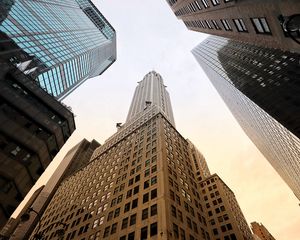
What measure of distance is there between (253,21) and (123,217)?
115 feet

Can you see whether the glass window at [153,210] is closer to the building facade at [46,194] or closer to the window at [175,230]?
the window at [175,230]

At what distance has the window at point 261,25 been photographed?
1958 cm

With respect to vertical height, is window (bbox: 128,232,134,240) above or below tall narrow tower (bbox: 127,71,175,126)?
above

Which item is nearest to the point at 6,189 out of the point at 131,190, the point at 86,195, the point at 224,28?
the point at 131,190

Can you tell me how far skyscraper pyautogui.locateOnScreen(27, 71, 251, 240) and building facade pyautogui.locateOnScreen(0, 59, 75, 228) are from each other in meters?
7.58

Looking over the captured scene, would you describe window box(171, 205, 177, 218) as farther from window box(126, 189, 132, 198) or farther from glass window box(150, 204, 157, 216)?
window box(126, 189, 132, 198)

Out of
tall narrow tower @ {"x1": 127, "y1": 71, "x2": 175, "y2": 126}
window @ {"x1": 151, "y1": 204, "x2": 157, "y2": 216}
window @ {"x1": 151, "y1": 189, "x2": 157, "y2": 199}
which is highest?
window @ {"x1": 151, "y1": 204, "x2": 157, "y2": 216}

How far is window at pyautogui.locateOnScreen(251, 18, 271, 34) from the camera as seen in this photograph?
→ 19580 millimetres

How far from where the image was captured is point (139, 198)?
42.2m

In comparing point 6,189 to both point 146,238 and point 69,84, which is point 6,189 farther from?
point 69,84

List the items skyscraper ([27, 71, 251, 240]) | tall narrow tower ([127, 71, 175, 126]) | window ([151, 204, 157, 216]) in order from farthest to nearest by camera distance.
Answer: tall narrow tower ([127, 71, 175, 126])
skyscraper ([27, 71, 251, 240])
window ([151, 204, 157, 216])

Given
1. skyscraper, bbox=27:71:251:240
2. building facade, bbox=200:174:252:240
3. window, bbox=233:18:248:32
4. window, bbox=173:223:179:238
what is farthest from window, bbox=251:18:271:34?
building facade, bbox=200:174:252:240

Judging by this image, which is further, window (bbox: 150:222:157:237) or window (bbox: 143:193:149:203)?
window (bbox: 143:193:149:203)

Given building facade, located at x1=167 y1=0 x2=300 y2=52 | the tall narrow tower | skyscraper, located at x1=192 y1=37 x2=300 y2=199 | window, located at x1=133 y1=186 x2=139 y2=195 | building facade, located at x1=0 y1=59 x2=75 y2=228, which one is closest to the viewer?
building facade, located at x1=167 y1=0 x2=300 y2=52
